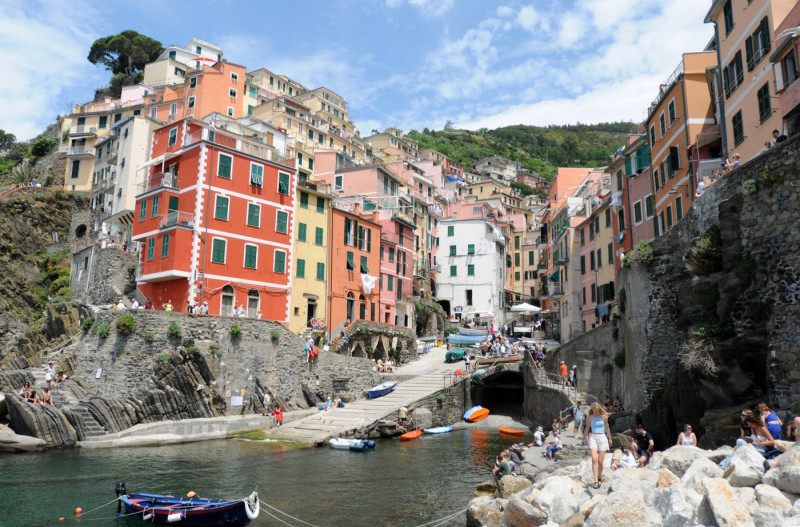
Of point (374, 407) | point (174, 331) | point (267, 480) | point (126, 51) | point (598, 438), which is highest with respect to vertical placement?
point (126, 51)

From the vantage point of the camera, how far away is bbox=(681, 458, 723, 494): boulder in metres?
11.0

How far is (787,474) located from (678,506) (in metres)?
1.82

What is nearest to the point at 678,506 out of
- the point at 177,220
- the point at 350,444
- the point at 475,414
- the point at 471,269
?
the point at 350,444

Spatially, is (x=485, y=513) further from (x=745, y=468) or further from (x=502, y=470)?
(x=745, y=468)

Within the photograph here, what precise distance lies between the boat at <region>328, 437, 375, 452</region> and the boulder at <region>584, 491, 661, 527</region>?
71.5 ft

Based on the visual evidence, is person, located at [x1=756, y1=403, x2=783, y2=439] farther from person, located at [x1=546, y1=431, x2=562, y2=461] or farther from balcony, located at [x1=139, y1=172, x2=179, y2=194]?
balcony, located at [x1=139, y1=172, x2=179, y2=194]

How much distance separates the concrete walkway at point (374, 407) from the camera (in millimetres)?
34625

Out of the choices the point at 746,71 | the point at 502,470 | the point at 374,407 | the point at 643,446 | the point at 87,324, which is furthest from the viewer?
the point at 374,407

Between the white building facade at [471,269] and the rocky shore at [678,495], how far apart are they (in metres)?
57.8

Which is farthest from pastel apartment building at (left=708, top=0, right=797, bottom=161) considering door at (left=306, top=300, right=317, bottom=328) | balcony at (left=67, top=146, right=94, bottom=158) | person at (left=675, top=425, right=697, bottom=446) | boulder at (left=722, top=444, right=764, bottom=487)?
balcony at (left=67, top=146, right=94, bottom=158)

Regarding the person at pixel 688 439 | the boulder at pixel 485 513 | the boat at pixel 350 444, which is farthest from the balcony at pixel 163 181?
the person at pixel 688 439

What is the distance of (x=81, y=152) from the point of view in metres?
67.2

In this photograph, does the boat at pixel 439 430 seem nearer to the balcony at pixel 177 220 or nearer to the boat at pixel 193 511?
the balcony at pixel 177 220

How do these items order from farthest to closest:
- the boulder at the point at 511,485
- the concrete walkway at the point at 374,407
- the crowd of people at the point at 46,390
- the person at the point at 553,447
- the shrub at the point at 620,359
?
the concrete walkway at the point at 374,407
the crowd of people at the point at 46,390
the shrub at the point at 620,359
the person at the point at 553,447
the boulder at the point at 511,485
